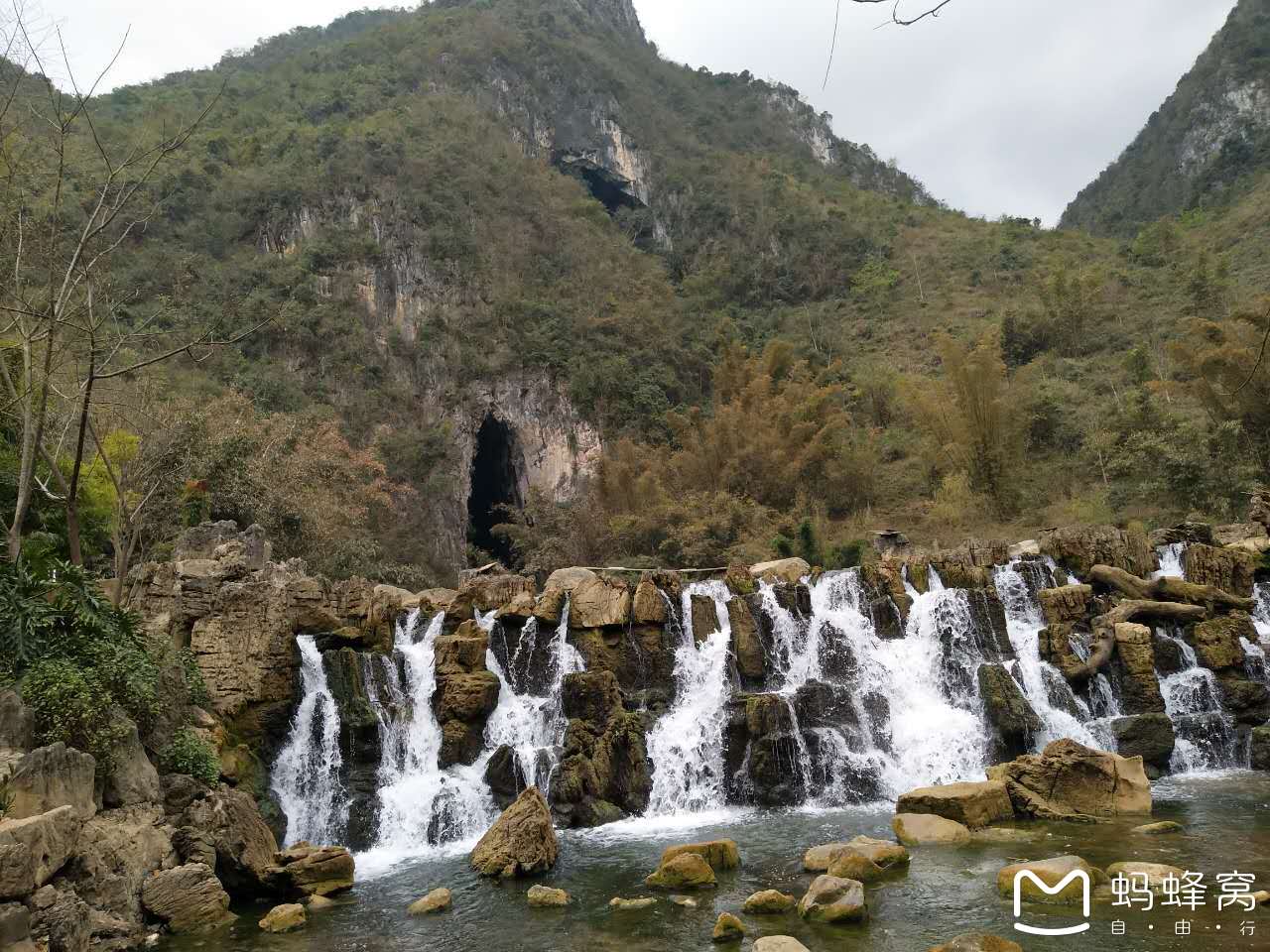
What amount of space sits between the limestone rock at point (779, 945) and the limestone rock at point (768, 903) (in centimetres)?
117

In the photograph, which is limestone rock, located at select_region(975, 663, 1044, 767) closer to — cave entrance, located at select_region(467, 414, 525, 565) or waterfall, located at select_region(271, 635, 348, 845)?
waterfall, located at select_region(271, 635, 348, 845)

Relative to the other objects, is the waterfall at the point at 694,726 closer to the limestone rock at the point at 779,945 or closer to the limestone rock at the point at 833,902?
the limestone rock at the point at 833,902

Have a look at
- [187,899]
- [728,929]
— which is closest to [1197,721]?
[728,929]

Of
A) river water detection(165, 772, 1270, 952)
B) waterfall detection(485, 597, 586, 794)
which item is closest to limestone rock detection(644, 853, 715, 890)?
river water detection(165, 772, 1270, 952)

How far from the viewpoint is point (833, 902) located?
7.97 metres

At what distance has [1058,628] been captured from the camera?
15.4 metres

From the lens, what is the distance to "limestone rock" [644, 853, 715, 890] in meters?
9.27

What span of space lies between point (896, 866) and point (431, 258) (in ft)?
116

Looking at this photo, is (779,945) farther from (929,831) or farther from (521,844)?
(521,844)

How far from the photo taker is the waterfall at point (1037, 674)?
1419 centimetres

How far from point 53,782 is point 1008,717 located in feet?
42.2

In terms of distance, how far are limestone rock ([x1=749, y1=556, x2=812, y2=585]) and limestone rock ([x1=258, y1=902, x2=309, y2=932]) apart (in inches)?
434

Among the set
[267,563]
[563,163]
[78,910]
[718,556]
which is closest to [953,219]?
[563,163]

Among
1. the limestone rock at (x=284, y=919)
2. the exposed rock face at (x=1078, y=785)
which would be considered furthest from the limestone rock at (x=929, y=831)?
the limestone rock at (x=284, y=919)
